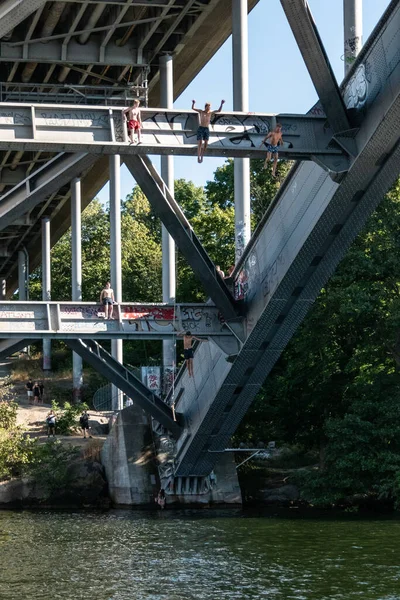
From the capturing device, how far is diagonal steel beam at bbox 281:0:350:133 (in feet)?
56.6

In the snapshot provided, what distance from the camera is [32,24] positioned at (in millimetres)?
32875

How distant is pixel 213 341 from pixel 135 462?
857 centimetres

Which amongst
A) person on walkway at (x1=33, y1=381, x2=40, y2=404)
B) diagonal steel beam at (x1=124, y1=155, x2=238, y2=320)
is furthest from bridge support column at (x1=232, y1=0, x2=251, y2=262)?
person on walkway at (x1=33, y1=381, x2=40, y2=404)

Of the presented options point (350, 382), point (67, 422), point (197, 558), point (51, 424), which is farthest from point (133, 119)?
point (67, 422)

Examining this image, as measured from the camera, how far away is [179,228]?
23.4 metres

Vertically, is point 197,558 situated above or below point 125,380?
below

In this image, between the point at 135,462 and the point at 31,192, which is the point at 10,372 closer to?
the point at 135,462

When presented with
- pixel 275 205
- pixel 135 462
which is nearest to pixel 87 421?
pixel 135 462

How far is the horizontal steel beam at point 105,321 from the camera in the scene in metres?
27.3

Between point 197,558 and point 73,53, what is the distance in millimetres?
19261

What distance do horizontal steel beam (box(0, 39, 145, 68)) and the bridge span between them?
97 millimetres

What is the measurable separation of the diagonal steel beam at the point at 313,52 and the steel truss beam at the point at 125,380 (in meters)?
12.0

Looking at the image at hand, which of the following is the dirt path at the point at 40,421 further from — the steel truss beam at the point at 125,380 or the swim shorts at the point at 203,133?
the swim shorts at the point at 203,133

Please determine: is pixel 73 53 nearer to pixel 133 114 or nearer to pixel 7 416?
pixel 7 416
